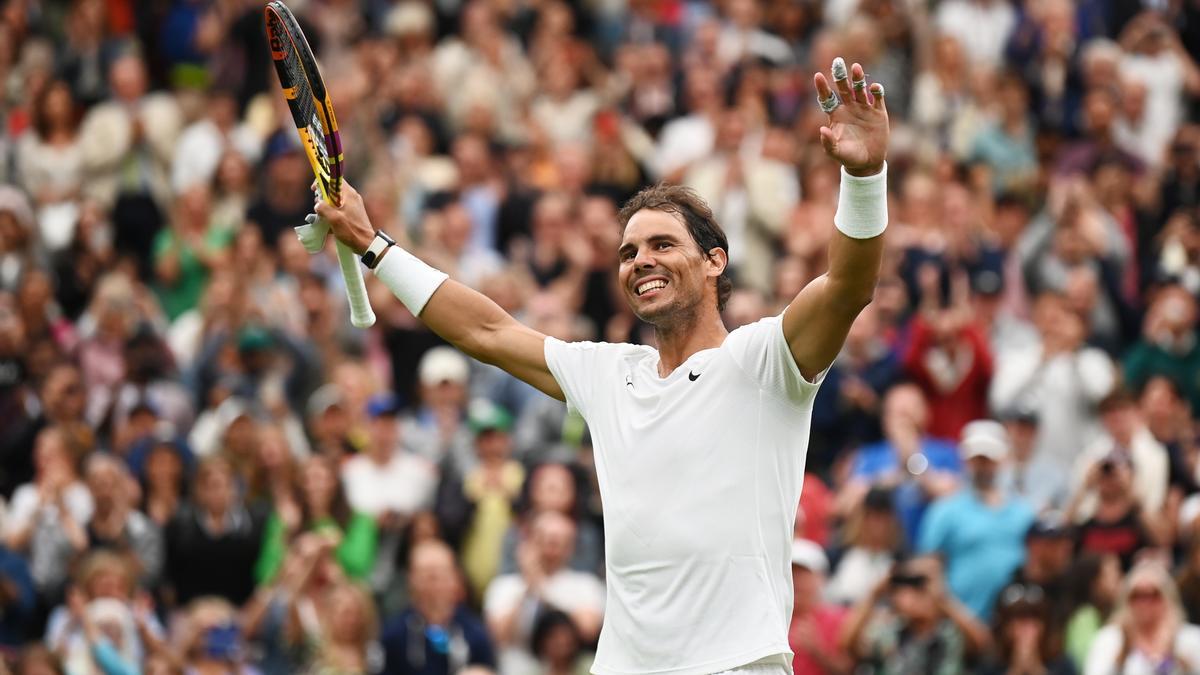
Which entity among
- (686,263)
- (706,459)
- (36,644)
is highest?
(686,263)

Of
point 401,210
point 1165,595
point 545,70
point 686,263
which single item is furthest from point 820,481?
point 686,263

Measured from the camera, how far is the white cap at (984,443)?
12281mm

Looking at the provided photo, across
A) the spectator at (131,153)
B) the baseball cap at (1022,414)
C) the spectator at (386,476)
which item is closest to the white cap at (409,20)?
the spectator at (131,153)

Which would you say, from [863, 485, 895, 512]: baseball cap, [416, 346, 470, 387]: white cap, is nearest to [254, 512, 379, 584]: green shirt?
[416, 346, 470, 387]: white cap

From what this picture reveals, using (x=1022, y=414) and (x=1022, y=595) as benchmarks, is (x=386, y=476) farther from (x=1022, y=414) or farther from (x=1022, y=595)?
(x=1022, y=595)

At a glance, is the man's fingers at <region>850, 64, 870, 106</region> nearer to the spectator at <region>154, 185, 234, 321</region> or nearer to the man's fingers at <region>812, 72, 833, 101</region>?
the man's fingers at <region>812, 72, 833, 101</region>

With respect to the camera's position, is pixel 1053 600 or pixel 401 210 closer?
pixel 1053 600

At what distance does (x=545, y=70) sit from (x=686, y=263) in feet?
36.8

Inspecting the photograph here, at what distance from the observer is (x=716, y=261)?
654 cm

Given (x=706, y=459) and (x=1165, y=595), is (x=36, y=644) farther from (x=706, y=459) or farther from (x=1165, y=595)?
(x=706, y=459)

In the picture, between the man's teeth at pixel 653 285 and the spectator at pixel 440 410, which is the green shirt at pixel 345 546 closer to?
the spectator at pixel 440 410

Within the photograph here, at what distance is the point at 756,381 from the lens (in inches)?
239

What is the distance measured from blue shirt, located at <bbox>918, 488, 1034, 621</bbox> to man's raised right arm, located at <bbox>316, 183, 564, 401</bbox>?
5.76 m

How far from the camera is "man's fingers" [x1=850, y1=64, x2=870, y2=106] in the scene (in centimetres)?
571
